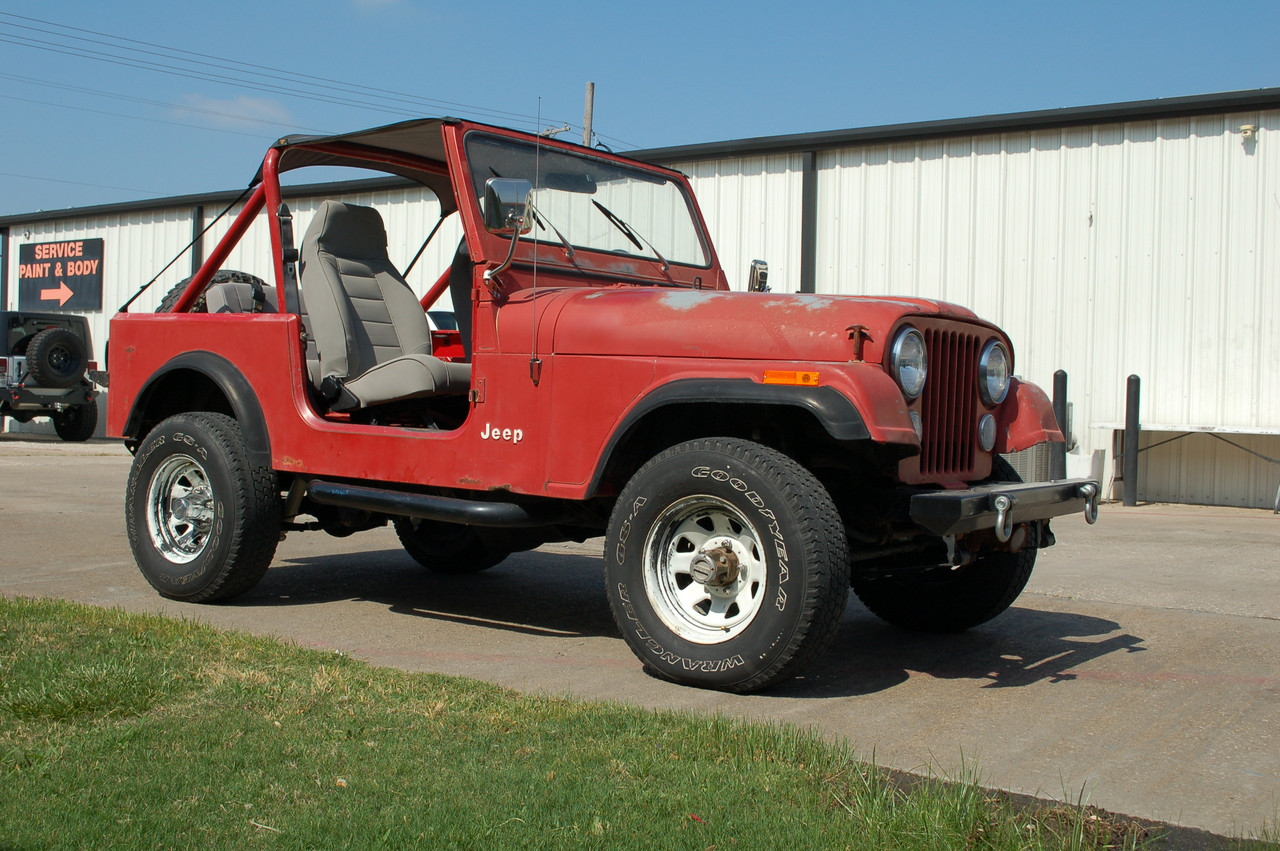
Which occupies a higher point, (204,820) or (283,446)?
(283,446)

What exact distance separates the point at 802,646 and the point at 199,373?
12.8ft

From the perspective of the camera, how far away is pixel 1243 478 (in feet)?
42.6

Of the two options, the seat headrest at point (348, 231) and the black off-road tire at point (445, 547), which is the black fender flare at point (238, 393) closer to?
the seat headrest at point (348, 231)

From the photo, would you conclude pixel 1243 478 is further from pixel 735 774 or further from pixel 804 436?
pixel 735 774

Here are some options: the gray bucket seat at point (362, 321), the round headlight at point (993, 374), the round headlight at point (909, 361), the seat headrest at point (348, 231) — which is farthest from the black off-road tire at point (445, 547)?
the round headlight at point (909, 361)

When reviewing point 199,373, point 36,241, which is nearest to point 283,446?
point 199,373

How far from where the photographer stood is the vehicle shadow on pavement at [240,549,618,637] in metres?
5.94

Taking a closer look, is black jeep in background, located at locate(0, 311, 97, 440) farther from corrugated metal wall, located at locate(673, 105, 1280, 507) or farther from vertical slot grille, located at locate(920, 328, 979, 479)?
vertical slot grille, located at locate(920, 328, 979, 479)

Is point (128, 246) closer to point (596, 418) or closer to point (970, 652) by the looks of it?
point (596, 418)

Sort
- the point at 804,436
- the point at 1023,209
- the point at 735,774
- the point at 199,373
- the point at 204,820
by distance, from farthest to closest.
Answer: the point at 1023,209 < the point at 199,373 < the point at 804,436 < the point at 735,774 < the point at 204,820

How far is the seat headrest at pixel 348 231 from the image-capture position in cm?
641

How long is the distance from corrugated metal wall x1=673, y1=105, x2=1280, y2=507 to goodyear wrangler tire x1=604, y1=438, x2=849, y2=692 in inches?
383

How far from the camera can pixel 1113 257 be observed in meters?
13.4

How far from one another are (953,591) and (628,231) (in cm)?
240
